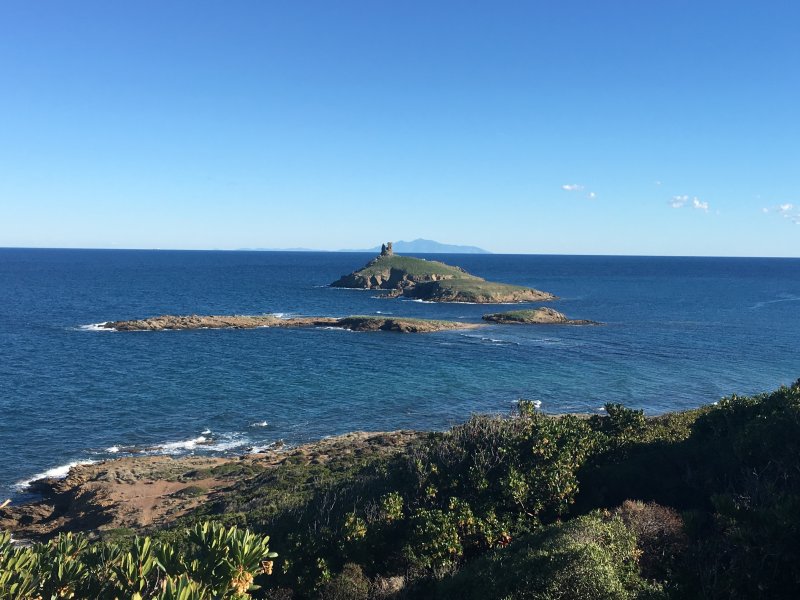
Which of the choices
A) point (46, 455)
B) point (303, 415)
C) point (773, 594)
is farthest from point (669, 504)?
point (46, 455)

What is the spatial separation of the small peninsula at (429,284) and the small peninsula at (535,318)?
93.3 ft

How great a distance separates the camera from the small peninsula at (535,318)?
101m

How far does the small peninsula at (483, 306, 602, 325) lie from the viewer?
332 ft

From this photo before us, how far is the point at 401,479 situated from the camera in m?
22.5

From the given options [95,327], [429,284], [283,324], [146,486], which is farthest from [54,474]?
[429,284]

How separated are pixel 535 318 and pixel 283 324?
43.0 m

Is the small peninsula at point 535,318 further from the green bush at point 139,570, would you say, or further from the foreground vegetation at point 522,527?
the green bush at point 139,570

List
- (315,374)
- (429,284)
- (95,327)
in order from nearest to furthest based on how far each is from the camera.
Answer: (315,374) < (95,327) < (429,284)

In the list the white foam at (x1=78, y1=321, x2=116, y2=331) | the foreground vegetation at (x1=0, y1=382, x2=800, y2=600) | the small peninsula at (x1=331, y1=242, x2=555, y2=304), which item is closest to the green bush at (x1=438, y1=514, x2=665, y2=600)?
the foreground vegetation at (x1=0, y1=382, x2=800, y2=600)

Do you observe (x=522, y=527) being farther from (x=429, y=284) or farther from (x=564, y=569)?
(x=429, y=284)

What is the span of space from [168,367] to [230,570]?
186 feet

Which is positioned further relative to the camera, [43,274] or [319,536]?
[43,274]

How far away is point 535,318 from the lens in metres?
103

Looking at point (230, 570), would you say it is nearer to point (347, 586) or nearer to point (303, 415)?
point (347, 586)
